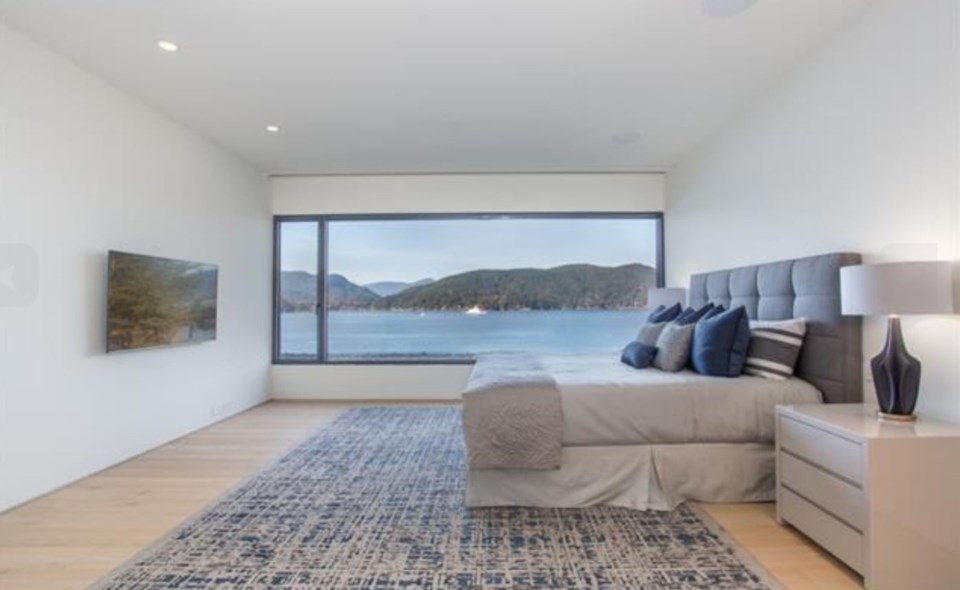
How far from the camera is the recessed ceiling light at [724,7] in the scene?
2.64 m

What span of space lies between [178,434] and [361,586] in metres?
3.08

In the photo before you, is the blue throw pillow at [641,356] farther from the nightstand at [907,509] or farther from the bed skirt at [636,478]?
the nightstand at [907,509]

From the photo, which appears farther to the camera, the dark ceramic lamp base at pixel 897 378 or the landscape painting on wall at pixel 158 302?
the landscape painting on wall at pixel 158 302

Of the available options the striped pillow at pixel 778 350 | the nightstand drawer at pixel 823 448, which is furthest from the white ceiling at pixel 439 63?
the nightstand drawer at pixel 823 448

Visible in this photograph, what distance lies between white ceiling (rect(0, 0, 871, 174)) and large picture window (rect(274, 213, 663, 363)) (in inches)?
60.6

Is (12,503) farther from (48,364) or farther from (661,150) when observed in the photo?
(661,150)

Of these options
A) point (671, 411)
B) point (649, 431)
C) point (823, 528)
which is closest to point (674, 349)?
point (671, 411)

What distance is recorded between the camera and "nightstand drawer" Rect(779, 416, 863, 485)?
2.14 m

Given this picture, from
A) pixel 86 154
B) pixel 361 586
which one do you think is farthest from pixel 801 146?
pixel 86 154

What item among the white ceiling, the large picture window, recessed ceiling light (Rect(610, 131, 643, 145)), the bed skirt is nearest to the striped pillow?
the bed skirt

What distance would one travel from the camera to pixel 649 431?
2.90 meters

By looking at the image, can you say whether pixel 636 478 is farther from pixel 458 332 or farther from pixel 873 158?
pixel 458 332

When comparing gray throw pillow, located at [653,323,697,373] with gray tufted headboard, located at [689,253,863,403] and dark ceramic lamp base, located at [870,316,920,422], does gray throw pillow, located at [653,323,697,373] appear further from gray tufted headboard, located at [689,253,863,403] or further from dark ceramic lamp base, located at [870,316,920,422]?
dark ceramic lamp base, located at [870,316,920,422]

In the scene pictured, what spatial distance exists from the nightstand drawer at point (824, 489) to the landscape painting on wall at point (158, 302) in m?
4.26
